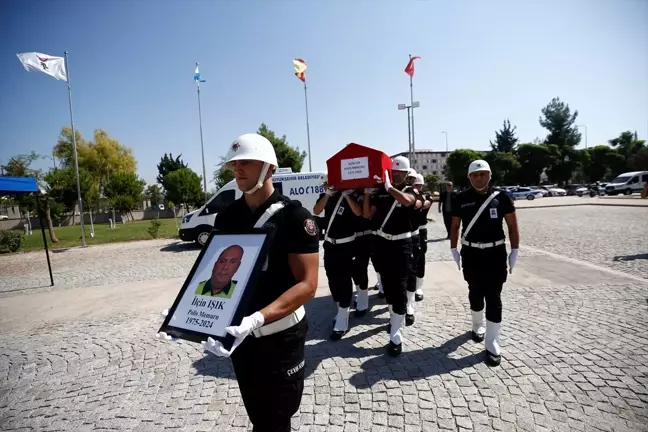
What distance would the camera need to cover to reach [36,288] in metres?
8.71

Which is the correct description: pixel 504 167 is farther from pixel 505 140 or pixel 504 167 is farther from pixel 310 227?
pixel 310 227

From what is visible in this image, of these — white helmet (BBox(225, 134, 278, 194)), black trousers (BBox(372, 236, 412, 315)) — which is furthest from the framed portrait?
black trousers (BBox(372, 236, 412, 315))

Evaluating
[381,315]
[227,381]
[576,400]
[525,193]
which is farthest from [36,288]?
[525,193]

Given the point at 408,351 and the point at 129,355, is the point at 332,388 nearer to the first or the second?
the point at 408,351

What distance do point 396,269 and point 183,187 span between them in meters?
41.0

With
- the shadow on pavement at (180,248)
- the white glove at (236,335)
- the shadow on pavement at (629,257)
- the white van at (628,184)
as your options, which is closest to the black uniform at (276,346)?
the white glove at (236,335)

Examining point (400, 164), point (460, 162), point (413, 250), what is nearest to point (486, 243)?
point (413, 250)

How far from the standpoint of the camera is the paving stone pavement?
2918 mm

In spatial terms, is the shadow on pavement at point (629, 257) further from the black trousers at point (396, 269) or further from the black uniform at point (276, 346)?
the black uniform at point (276, 346)

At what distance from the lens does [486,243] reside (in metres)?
3.87

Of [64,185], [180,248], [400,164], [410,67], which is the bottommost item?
[180,248]

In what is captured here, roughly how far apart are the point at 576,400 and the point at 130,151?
60.3 meters

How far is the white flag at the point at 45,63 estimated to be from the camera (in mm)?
14855

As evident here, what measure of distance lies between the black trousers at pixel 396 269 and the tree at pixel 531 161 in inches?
2736
